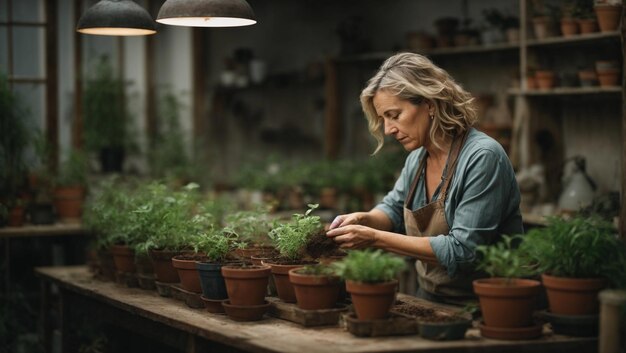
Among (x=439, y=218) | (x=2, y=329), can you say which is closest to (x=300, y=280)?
(x=439, y=218)

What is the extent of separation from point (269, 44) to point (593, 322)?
7.15 metres

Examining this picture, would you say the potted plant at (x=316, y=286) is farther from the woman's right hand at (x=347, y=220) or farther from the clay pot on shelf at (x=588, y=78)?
the clay pot on shelf at (x=588, y=78)

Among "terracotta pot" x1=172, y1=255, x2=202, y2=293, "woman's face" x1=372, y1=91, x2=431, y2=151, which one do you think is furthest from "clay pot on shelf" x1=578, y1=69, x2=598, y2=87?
"terracotta pot" x1=172, y1=255, x2=202, y2=293

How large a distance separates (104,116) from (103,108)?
0.27 ft

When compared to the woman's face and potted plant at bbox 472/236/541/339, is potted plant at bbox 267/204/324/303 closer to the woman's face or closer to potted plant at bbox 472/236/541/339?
the woman's face

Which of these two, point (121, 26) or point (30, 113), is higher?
point (121, 26)

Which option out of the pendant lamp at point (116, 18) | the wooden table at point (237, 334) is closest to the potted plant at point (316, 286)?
the wooden table at point (237, 334)

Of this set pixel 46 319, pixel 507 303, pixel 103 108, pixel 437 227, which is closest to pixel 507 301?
pixel 507 303

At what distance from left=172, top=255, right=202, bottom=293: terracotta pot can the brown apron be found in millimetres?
965

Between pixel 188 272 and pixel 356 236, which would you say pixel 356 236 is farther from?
pixel 188 272

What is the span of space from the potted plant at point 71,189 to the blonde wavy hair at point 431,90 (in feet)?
12.8

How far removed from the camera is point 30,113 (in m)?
7.44

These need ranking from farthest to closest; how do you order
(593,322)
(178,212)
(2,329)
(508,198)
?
(2,329), (178,212), (508,198), (593,322)

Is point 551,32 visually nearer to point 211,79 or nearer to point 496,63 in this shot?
point 496,63
